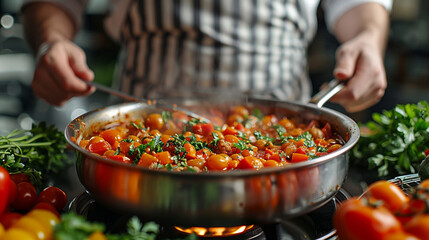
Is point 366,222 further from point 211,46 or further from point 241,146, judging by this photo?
point 211,46

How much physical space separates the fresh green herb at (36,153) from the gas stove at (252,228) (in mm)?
250

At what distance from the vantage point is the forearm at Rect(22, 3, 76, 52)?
2.25 meters

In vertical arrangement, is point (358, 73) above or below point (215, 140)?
above

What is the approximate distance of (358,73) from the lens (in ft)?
6.03

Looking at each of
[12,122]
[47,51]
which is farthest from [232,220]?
[12,122]

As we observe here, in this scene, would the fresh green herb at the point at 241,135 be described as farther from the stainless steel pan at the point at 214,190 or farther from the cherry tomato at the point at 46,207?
the cherry tomato at the point at 46,207

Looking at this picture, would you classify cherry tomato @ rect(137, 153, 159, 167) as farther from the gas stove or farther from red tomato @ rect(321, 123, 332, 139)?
red tomato @ rect(321, 123, 332, 139)

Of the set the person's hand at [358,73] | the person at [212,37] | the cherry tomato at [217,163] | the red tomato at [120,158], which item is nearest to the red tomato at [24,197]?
the red tomato at [120,158]

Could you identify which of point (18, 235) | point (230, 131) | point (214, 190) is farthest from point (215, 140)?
point (18, 235)

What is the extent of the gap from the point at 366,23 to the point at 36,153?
5.75 ft

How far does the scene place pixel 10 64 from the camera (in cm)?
505

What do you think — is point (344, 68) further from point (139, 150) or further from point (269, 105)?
point (139, 150)

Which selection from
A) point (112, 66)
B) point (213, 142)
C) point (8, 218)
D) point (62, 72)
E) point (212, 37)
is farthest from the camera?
point (112, 66)

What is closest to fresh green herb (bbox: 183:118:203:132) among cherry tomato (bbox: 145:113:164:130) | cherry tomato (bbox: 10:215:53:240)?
cherry tomato (bbox: 145:113:164:130)
